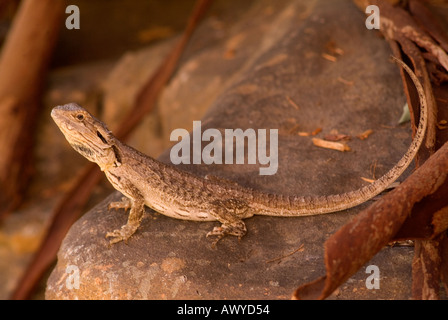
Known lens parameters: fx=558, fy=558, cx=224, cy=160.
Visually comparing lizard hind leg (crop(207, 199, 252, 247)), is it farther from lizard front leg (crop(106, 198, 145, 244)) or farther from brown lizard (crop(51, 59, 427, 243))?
lizard front leg (crop(106, 198, 145, 244))

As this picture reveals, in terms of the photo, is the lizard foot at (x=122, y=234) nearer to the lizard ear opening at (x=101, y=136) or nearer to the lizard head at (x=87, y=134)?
the lizard head at (x=87, y=134)

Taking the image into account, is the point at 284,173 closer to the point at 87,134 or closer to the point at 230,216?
the point at 230,216

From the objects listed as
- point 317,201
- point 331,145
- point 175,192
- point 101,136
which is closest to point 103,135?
point 101,136

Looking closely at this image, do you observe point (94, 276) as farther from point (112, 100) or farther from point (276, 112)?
point (112, 100)

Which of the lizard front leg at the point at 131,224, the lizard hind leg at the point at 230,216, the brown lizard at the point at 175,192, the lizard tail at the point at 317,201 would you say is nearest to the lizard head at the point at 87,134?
the brown lizard at the point at 175,192

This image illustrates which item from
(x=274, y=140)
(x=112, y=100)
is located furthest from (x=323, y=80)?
(x=112, y=100)

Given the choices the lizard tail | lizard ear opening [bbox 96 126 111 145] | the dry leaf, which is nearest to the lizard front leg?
lizard ear opening [bbox 96 126 111 145]

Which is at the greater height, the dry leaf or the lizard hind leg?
the dry leaf
